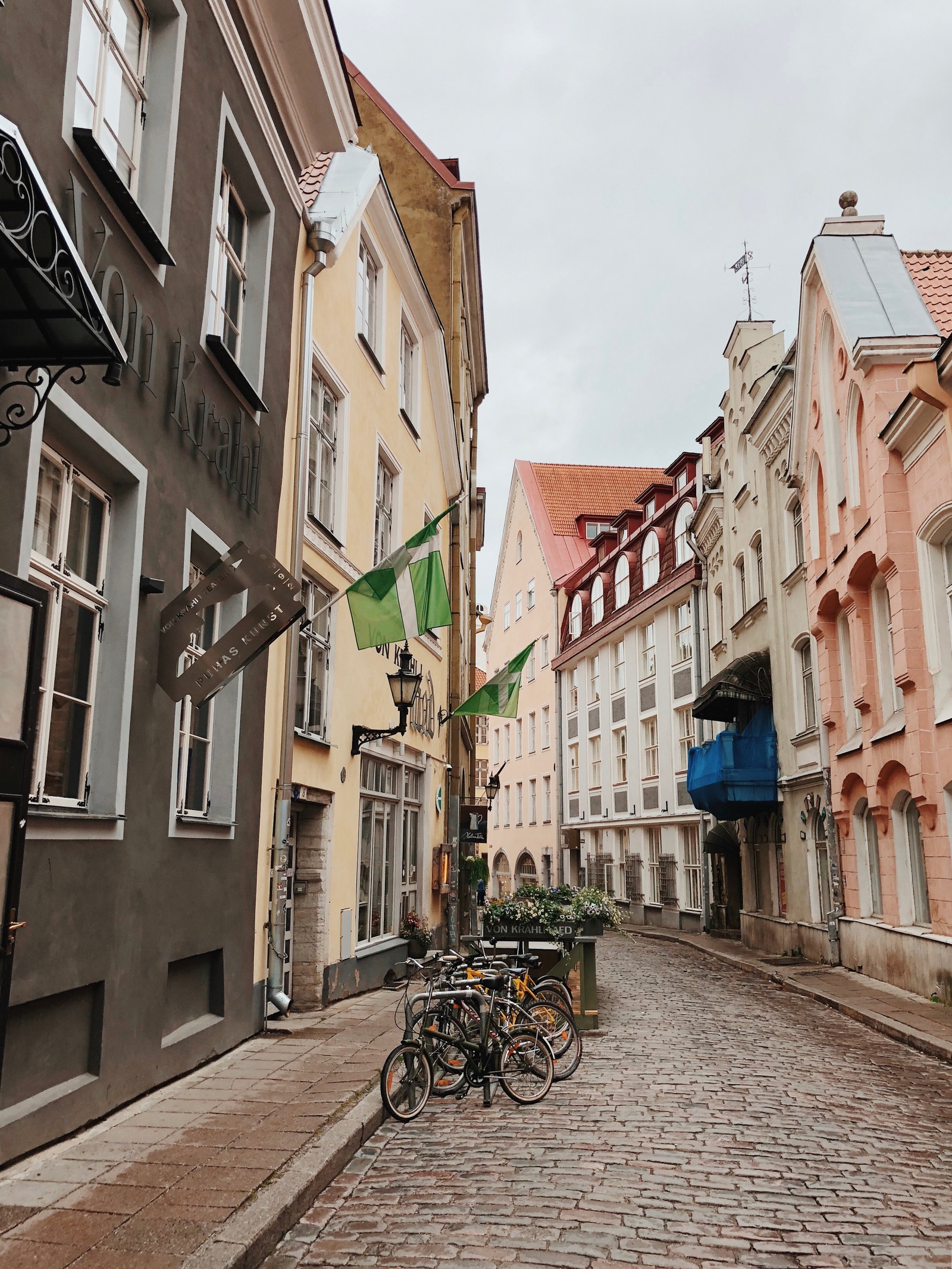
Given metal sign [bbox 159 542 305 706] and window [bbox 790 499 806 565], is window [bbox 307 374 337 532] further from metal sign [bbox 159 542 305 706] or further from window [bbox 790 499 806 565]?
window [bbox 790 499 806 565]

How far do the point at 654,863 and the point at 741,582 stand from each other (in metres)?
10.7

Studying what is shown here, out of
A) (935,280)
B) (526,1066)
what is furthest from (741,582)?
(526,1066)

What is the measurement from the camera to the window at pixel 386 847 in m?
13.7

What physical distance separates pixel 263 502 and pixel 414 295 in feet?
26.9

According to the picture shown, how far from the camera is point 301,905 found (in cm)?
1165

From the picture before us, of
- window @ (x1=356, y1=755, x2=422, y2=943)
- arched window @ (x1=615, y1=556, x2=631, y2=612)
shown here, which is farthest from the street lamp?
arched window @ (x1=615, y1=556, x2=631, y2=612)

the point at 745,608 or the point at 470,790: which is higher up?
the point at 745,608

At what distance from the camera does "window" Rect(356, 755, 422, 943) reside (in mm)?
13734

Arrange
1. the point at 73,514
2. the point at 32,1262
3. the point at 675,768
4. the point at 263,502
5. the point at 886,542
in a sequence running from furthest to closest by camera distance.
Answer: the point at 675,768 < the point at 886,542 < the point at 263,502 < the point at 73,514 < the point at 32,1262

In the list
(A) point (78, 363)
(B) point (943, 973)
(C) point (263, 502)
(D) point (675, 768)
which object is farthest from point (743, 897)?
(A) point (78, 363)

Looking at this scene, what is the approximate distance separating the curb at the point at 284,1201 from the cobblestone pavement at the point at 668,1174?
0.09 metres

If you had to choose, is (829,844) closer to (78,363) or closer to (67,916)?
(67,916)

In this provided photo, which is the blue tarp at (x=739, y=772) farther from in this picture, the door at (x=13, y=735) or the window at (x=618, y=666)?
the door at (x=13, y=735)

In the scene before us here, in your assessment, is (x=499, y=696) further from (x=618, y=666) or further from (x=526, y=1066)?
(x=618, y=666)
